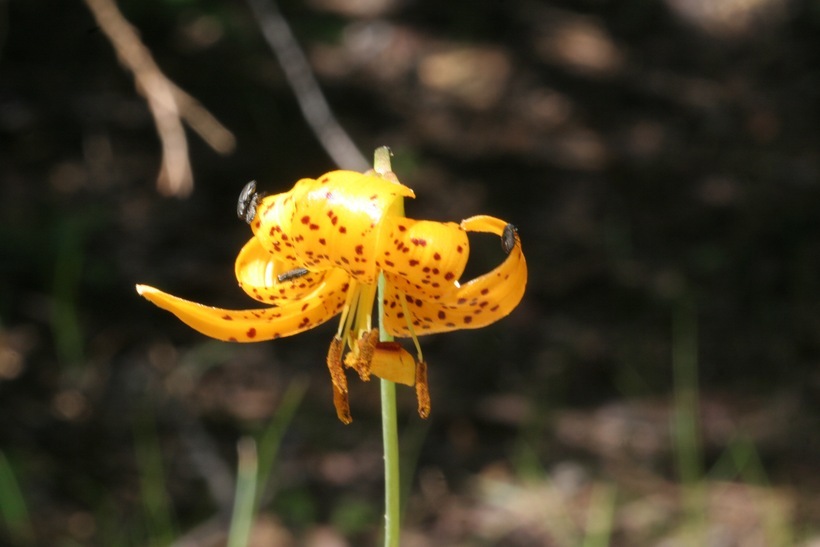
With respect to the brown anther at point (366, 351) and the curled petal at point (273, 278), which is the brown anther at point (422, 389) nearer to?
the brown anther at point (366, 351)

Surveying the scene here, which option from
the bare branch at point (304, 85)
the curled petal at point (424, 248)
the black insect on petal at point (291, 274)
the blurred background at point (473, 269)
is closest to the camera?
the curled petal at point (424, 248)

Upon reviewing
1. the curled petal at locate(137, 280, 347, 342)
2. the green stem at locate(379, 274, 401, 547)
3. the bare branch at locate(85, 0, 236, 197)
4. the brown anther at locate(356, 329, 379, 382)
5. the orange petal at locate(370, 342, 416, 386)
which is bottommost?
the green stem at locate(379, 274, 401, 547)

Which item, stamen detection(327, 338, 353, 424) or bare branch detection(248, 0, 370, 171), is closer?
stamen detection(327, 338, 353, 424)

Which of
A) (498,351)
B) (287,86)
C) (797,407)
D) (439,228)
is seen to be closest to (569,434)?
(498,351)

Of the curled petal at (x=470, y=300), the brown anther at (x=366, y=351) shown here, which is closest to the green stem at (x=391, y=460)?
the brown anther at (x=366, y=351)

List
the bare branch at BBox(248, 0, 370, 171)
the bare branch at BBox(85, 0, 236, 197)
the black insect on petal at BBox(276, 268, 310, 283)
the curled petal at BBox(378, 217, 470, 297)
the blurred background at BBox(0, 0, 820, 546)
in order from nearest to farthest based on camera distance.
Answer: the curled petal at BBox(378, 217, 470, 297) < the black insect on petal at BBox(276, 268, 310, 283) < the bare branch at BBox(85, 0, 236, 197) < the bare branch at BBox(248, 0, 370, 171) < the blurred background at BBox(0, 0, 820, 546)

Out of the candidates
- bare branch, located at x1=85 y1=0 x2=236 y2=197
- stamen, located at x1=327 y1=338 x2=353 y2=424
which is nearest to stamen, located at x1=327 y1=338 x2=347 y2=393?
stamen, located at x1=327 y1=338 x2=353 y2=424

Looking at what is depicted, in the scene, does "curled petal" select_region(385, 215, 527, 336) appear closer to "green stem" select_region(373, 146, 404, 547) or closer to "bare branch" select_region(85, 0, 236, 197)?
"green stem" select_region(373, 146, 404, 547)
